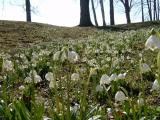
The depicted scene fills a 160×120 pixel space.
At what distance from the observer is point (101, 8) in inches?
1857

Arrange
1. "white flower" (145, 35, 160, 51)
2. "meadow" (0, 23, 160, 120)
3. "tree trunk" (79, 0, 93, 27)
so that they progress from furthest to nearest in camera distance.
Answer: "tree trunk" (79, 0, 93, 27), "meadow" (0, 23, 160, 120), "white flower" (145, 35, 160, 51)

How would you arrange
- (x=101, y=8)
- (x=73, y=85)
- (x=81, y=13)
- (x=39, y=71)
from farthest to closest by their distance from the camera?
1. (x=101, y=8)
2. (x=81, y=13)
3. (x=39, y=71)
4. (x=73, y=85)

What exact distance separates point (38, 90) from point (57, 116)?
3.34 meters

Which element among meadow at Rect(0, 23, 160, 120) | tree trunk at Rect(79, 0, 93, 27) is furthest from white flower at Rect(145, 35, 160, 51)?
tree trunk at Rect(79, 0, 93, 27)

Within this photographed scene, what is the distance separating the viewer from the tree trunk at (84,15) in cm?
3200

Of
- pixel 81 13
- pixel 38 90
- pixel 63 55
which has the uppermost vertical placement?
pixel 81 13

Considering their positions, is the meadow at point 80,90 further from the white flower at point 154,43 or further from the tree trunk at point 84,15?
the tree trunk at point 84,15

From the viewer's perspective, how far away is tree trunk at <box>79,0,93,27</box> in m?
32.0

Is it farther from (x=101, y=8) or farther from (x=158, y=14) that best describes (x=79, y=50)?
(x=158, y=14)

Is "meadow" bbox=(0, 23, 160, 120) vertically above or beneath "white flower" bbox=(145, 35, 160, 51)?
beneath

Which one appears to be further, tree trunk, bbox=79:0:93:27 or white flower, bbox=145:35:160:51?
tree trunk, bbox=79:0:93:27

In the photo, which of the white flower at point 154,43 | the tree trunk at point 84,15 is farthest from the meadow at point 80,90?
the tree trunk at point 84,15

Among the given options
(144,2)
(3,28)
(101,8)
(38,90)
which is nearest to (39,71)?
(38,90)

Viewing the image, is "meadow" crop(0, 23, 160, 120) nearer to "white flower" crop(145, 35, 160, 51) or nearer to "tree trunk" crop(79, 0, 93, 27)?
"white flower" crop(145, 35, 160, 51)
